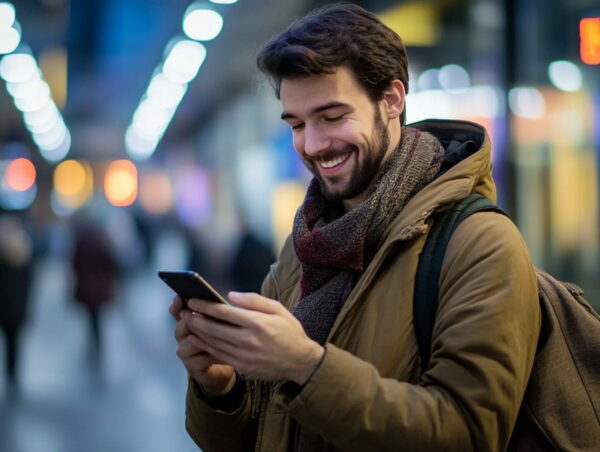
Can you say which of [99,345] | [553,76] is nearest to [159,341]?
[99,345]

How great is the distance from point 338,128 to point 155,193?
2493 centimetres

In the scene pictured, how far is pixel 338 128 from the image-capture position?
1917 millimetres

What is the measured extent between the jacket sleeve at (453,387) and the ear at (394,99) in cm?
46

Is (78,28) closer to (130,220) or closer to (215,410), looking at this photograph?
(215,410)

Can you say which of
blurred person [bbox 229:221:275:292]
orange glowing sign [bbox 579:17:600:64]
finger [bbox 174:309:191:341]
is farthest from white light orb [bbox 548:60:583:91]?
finger [bbox 174:309:191:341]

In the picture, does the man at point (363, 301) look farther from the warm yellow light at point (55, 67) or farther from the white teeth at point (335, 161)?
the warm yellow light at point (55, 67)

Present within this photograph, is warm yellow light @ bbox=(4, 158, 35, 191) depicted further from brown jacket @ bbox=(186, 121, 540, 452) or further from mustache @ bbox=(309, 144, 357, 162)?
brown jacket @ bbox=(186, 121, 540, 452)

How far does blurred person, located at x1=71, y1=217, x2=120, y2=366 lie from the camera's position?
10.2m

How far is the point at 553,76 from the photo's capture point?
7332 millimetres

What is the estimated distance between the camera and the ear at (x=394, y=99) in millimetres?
1993

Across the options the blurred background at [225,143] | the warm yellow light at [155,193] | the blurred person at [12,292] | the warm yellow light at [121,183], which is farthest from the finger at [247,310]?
the warm yellow light at [155,193]

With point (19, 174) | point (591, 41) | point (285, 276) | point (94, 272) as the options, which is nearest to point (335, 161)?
point (285, 276)

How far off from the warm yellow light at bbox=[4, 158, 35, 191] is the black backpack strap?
52.2ft

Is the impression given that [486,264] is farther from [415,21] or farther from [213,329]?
[415,21]
